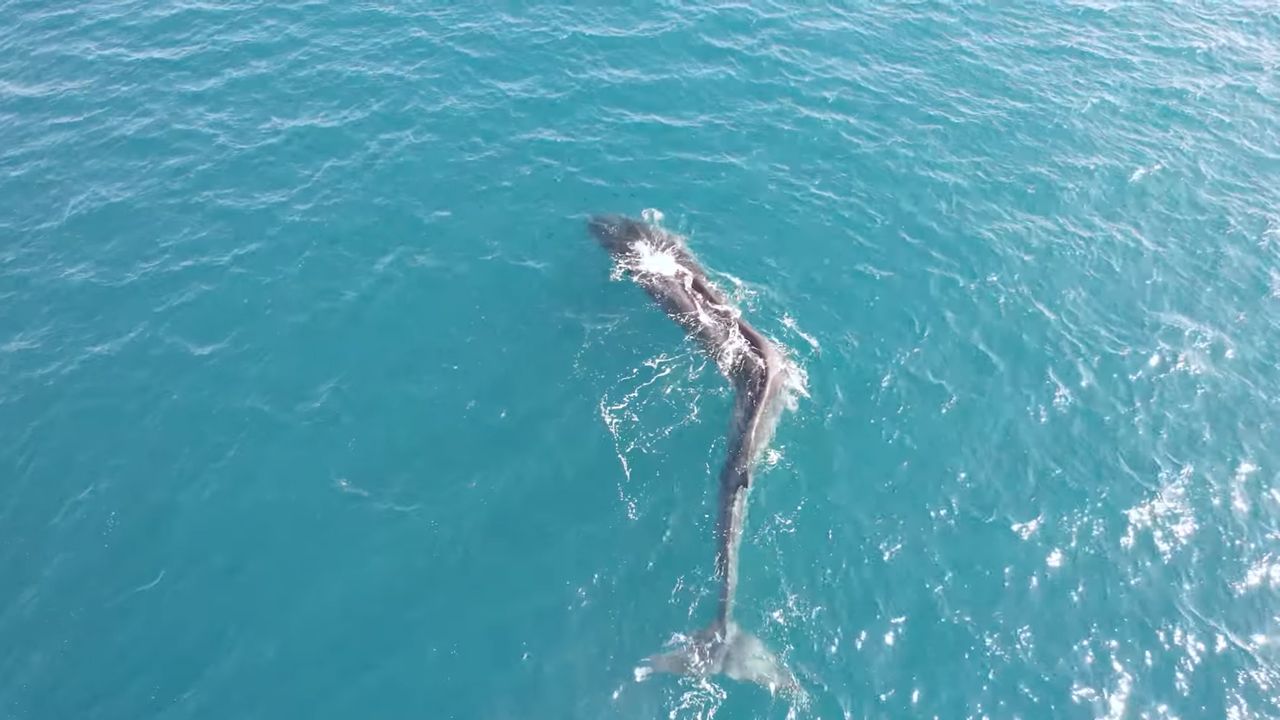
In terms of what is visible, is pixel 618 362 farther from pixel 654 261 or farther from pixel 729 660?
pixel 729 660

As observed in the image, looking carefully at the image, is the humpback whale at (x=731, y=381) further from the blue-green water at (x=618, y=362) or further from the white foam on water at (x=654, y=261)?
the blue-green water at (x=618, y=362)

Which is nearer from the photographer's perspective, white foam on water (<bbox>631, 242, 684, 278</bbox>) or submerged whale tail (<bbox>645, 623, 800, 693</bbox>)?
submerged whale tail (<bbox>645, 623, 800, 693</bbox>)

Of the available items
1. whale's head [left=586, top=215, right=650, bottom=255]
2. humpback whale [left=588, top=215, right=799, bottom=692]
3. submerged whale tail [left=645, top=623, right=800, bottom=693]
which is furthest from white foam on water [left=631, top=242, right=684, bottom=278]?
submerged whale tail [left=645, top=623, right=800, bottom=693]

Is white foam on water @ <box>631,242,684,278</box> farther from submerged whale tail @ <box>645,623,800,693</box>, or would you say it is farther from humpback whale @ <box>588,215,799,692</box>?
submerged whale tail @ <box>645,623,800,693</box>

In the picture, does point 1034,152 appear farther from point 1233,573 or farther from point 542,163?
point 542,163

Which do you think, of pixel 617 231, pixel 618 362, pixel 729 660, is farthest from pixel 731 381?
pixel 729 660

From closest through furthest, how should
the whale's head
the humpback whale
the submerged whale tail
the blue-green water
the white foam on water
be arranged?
the submerged whale tail → the humpback whale → the blue-green water → the white foam on water → the whale's head
